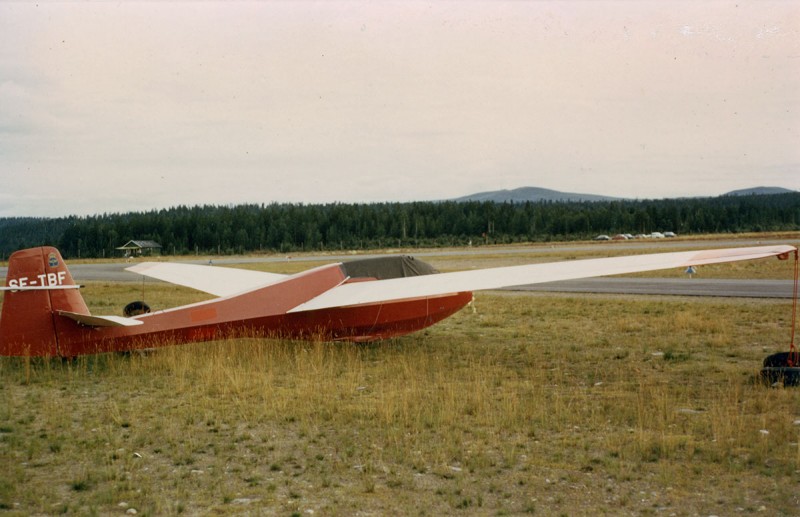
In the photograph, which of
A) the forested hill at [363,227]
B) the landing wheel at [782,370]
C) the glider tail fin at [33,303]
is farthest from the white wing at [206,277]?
the forested hill at [363,227]

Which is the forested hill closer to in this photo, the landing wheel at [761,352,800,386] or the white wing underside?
the white wing underside

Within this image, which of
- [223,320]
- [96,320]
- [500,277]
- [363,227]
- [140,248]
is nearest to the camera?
[96,320]

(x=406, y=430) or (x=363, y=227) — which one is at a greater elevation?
(x=363, y=227)

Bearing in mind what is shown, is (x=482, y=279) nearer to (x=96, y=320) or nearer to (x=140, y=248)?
(x=96, y=320)

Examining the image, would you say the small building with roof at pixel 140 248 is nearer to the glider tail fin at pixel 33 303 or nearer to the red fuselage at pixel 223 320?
the red fuselage at pixel 223 320

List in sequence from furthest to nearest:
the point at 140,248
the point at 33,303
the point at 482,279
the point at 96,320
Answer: the point at 140,248, the point at 482,279, the point at 96,320, the point at 33,303

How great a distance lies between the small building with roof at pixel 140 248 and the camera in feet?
303

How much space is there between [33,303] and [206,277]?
690 centimetres

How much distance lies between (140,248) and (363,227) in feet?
123

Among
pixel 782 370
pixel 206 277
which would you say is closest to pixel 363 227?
pixel 206 277

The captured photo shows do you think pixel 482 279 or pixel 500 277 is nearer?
pixel 500 277

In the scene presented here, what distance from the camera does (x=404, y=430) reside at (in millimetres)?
7805

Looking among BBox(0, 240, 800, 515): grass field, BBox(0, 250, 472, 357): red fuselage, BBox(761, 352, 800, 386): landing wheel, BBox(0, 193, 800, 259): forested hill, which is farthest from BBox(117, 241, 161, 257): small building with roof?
BBox(761, 352, 800, 386): landing wheel

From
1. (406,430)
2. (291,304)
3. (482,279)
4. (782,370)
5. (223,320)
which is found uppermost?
(482,279)
